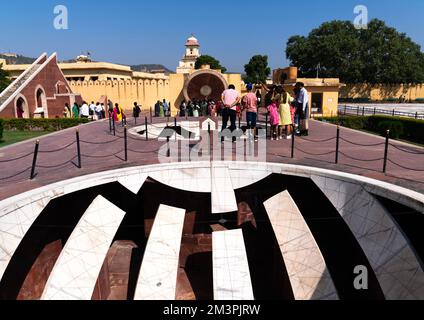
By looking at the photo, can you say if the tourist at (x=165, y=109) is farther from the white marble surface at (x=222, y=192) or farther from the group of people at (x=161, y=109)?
the white marble surface at (x=222, y=192)

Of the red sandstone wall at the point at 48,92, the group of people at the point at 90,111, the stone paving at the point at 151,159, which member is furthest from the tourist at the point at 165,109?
the stone paving at the point at 151,159

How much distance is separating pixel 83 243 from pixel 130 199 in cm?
346

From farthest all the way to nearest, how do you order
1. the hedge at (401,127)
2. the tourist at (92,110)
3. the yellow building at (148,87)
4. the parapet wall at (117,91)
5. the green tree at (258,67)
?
the green tree at (258,67) < the parapet wall at (117,91) < the yellow building at (148,87) < the tourist at (92,110) < the hedge at (401,127)

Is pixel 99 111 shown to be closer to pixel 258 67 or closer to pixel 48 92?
pixel 48 92

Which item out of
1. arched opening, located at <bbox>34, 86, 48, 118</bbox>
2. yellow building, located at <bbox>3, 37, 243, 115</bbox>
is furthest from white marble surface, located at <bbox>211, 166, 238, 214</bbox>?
arched opening, located at <bbox>34, 86, 48, 118</bbox>

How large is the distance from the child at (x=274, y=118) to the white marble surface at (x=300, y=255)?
143 inches

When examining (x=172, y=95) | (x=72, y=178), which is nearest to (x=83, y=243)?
(x=72, y=178)

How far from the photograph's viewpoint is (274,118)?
11.4m

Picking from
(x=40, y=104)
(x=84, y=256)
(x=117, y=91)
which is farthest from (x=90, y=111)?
(x=84, y=256)

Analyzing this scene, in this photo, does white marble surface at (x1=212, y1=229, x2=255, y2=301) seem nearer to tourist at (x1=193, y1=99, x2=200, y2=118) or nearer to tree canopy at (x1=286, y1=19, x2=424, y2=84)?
tourist at (x1=193, y1=99, x2=200, y2=118)

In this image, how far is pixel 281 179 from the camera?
9.27 m

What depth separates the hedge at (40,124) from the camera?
19.7 m
